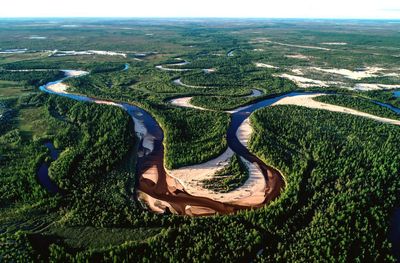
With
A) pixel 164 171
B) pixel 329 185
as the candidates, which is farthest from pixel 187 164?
pixel 329 185

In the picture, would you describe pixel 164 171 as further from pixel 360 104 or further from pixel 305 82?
pixel 305 82

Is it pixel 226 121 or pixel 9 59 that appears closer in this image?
pixel 226 121

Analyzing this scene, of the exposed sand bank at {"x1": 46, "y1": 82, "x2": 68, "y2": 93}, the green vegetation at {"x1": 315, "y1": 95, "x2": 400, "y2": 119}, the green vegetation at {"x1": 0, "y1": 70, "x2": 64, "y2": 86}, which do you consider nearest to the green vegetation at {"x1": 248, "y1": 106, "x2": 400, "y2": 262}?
the green vegetation at {"x1": 315, "y1": 95, "x2": 400, "y2": 119}

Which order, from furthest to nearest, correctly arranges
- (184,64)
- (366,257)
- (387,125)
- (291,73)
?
(184,64), (291,73), (387,125), (366,257)

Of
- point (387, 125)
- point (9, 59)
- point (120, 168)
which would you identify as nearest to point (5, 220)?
point (120, 168)

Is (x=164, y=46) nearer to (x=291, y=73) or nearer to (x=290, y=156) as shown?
(x=291, y=73)

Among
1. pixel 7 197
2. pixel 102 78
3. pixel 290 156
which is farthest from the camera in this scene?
pixel 102 78
